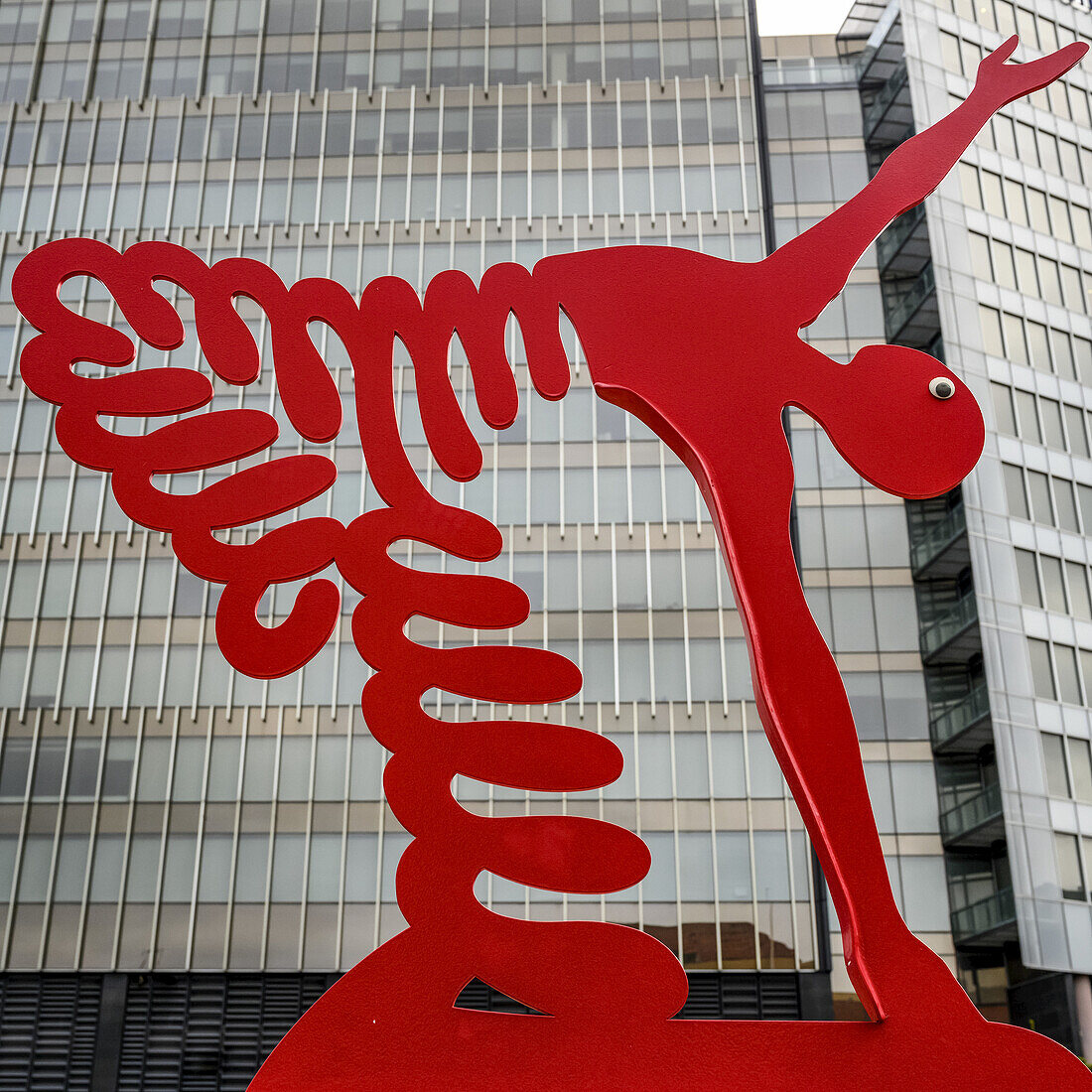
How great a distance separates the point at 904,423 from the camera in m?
8.50

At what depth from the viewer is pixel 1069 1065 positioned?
6.85 m

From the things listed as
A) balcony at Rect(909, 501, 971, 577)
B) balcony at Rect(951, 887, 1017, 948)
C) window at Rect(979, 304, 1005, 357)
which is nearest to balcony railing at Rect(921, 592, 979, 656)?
balcony at Rect(909, 501, 971, 577)

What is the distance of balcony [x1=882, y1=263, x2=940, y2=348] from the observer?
34125mm

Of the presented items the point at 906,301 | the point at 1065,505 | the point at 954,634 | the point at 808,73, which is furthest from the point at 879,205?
the point at 808,73

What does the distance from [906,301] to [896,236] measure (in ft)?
6.92

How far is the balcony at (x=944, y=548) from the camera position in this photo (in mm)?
31141

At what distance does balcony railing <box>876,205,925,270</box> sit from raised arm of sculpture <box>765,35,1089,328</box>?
89.5 feet

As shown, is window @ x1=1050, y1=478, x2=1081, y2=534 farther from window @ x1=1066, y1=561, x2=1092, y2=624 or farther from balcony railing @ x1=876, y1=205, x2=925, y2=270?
balcony railing @ x1=876, y1=205, x2=925, y2=270

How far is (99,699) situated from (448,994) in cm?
2396

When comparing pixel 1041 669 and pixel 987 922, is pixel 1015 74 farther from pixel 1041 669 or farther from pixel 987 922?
pixel 987 922

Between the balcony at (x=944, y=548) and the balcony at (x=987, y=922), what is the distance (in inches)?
313

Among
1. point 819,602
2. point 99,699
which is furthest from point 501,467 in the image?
point 99,699

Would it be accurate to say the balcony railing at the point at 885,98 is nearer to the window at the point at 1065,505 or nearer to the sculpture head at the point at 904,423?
the window at the point at 1065,505


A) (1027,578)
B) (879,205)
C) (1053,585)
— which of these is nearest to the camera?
(879,205)
